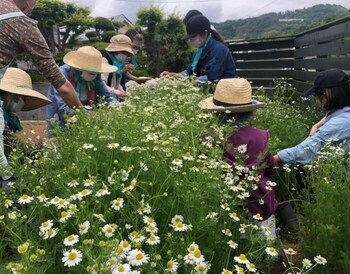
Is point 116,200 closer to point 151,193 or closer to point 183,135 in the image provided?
point 151,193

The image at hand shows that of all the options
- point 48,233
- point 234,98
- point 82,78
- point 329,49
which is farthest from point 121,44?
point 48,233

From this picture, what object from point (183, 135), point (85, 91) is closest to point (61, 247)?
point (183, 135)

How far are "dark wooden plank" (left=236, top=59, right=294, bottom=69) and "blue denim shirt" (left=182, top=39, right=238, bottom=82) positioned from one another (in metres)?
3.68

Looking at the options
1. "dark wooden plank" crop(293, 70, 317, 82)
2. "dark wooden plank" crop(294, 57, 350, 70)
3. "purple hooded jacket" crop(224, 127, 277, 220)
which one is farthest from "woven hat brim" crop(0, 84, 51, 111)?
"dark wooden plank" crop(293, 70, 317, 82)

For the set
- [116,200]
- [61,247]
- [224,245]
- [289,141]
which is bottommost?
[289,141]

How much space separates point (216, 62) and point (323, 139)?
181 cm

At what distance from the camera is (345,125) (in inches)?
112

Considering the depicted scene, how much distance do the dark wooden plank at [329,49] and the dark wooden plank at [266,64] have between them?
947 mm

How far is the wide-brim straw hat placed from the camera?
105 inches

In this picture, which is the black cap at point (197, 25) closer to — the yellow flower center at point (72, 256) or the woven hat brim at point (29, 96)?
the woven hat brim at point (29, 96)

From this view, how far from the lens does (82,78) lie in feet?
12.3

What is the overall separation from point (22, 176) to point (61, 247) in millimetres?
521

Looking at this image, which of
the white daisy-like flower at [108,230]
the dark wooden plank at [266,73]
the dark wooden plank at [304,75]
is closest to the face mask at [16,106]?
the white daisy-like flower at [108,230]

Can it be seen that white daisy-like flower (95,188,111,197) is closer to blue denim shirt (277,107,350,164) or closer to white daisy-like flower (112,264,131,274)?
white daisy-like flower (112,264,131,274)
